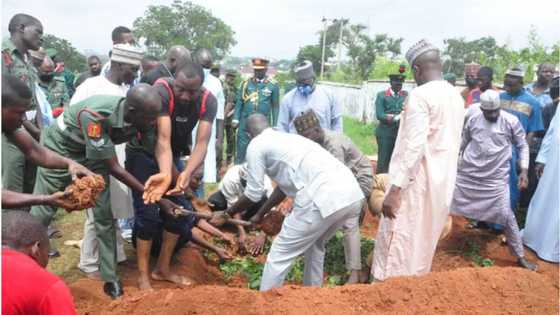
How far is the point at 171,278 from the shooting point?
424 cm

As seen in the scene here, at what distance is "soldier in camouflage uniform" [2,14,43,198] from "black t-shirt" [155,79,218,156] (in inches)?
47.3

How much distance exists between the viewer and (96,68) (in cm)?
767

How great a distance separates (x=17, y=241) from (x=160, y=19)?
2887 cm

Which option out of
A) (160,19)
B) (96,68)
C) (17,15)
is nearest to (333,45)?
(160,19)

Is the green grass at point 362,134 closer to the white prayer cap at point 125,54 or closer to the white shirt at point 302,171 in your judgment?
the white shirt at point 302,171

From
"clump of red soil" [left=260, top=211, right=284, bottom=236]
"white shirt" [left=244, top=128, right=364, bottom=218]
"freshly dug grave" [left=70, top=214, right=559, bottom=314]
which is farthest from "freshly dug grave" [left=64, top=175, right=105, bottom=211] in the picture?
"clump of red soil" [left=260, top=211, right=284, bottom=236]

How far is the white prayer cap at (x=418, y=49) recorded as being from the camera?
381 centimetres

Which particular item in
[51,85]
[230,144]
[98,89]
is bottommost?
[230,144]

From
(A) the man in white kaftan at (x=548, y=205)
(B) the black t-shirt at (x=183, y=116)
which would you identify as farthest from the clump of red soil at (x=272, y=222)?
(A) the man in white kaftan at (x=548, y=205)

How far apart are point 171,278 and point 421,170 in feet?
7.54

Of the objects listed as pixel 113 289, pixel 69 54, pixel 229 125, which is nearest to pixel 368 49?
pixel 69 54

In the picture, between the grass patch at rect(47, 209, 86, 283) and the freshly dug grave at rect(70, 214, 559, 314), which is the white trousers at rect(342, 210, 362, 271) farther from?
the grass patch at rect(47, 209, 86, 283)

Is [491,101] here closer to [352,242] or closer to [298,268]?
[352,242]

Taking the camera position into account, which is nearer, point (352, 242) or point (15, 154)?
point (15, 154)
